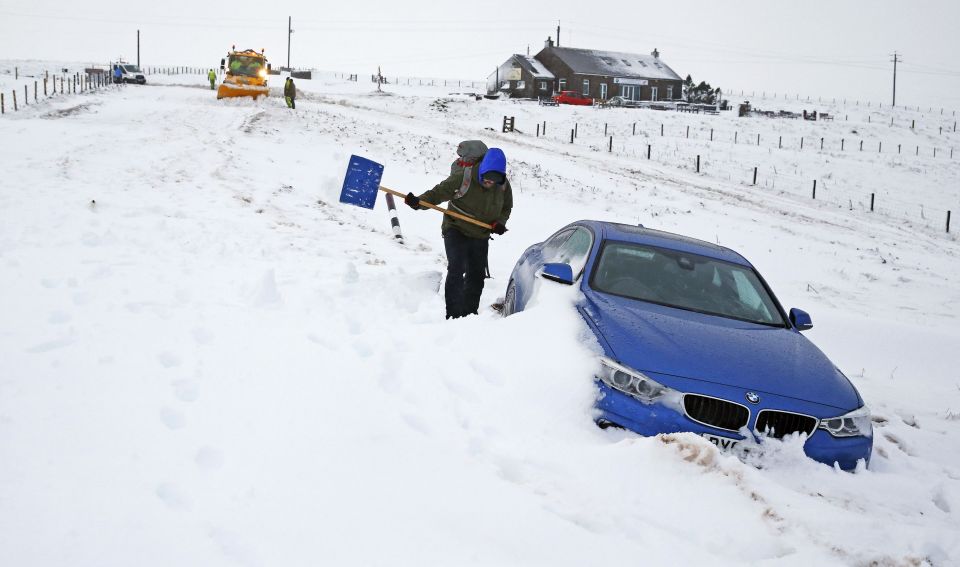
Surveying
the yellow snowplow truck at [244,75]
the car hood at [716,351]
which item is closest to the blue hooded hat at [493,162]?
the car hood at [716,351]

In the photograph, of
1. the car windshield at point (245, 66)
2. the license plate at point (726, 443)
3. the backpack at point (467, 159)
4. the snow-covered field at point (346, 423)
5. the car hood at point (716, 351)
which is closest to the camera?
the snow-covered field at point (346, 423)

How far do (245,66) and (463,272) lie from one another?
2729cm

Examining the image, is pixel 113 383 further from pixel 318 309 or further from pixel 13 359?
pixel 318 309

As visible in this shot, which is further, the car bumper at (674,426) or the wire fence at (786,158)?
the wire fence at (786,158)

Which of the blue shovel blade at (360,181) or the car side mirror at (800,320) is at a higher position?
the blue shovel blade at (360,181)

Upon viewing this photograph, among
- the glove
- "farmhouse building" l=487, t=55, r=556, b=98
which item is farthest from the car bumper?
"farmhouse building" l=487, t=55, r=556, b=98

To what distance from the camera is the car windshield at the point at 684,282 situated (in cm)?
489

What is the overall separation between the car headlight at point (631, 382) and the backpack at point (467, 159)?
285 cm

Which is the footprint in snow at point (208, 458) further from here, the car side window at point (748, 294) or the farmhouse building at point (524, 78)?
the farmhouse building at point (524, 78)

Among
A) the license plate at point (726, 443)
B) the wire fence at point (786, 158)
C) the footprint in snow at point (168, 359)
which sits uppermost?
the wire fence at point (786, 158)

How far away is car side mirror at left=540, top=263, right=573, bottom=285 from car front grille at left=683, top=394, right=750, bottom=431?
1.47m

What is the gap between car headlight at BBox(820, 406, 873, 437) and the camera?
3.81m

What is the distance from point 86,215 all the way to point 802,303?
9180mm

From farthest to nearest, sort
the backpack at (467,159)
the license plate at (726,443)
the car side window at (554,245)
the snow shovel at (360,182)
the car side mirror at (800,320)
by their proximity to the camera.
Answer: the snow shovel at (360,182)
the backpack at (467,159)
the car side window at (554,245)
the car side mirror at (800,320)
the license plate at (726,443)
